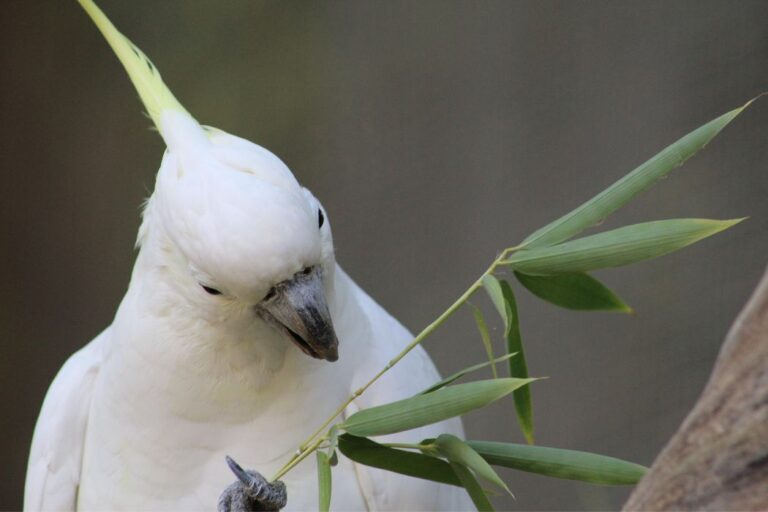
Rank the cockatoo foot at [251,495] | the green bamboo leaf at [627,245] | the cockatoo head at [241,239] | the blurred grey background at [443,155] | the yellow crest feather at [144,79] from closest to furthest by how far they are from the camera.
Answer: the green bamboo leaf at [627,245], the cockatoo head at [241,239], the cockatoo foot at [251,495], the yellow crest feather at [144,79], the blurred grey background at [443,155]

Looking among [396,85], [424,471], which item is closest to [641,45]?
[396,85]

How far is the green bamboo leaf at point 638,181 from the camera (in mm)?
1093

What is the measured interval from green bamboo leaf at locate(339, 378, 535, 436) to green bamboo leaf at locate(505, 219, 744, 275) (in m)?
0.14

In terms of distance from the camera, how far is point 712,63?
2.51 meters

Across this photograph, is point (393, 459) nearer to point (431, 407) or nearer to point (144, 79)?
point (431, 407)

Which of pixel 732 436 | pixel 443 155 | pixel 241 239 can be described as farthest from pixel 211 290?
pixel 443 155

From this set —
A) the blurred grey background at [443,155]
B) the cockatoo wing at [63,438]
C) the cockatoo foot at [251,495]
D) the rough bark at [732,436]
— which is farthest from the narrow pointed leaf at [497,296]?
the blurred grey background at [443,155]

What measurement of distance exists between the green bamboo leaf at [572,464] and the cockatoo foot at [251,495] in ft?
1.01

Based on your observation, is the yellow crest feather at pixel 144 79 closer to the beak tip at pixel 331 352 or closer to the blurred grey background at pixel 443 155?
the beak tip at pixel 331 352

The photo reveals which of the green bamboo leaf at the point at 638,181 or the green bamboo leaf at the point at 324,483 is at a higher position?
the green bamboo leaf at the point at 638,181

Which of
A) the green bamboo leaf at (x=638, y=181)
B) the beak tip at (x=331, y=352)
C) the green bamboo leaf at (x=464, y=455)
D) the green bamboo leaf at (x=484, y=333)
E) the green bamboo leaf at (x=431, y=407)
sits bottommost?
the green bamboo leaf at (x=464, y=455)

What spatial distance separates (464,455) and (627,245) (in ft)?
0.97

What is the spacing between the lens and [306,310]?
1.19 meters

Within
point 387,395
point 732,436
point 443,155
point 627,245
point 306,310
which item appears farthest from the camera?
point 443,155
